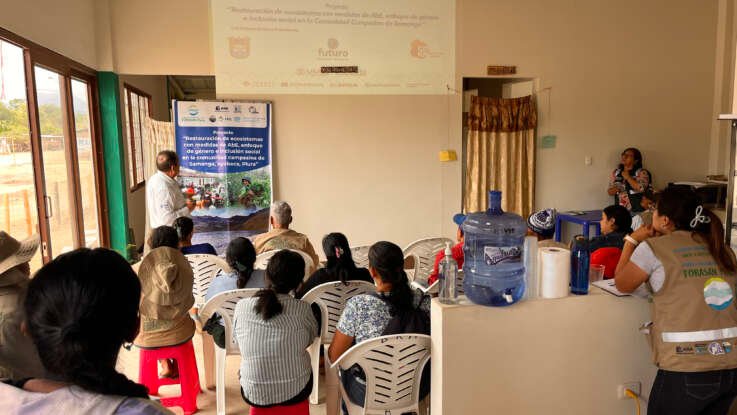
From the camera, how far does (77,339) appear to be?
0.86 metres

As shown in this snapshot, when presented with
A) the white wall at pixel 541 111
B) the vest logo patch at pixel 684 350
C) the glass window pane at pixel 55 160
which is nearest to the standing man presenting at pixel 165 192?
the glass window pane at pixel 55 160

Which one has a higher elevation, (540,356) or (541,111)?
(541,111)

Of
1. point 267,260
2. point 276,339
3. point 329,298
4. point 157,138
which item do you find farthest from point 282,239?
point 157,138

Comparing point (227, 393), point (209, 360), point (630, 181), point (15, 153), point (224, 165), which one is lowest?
point (227, 393)

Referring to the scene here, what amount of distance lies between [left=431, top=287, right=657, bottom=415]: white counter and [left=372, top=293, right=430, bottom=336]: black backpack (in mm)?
106

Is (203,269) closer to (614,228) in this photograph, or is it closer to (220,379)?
(220,379)

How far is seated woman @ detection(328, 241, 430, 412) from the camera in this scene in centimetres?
188

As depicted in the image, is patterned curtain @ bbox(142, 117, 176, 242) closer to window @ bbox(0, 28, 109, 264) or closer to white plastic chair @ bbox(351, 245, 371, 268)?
window @ bbox(0, 28, 109, 264)

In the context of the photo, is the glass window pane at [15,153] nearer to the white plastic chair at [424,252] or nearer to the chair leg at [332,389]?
the chair leg at [332,389]

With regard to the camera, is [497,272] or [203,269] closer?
[497,272]

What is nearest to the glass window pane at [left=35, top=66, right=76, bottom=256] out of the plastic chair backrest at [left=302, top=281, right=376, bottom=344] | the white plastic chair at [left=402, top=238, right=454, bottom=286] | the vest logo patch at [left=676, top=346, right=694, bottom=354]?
the plastic chair backrest at [left=302, top=281, right=376, bottom=344]

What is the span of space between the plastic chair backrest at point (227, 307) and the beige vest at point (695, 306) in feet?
5.62

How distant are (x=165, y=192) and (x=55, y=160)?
0.82 metres

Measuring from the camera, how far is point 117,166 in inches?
183
